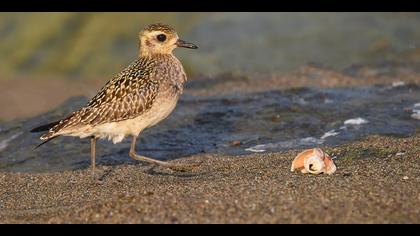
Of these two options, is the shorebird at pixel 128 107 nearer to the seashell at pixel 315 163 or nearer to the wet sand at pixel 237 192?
the wet sand at pixel 237 192

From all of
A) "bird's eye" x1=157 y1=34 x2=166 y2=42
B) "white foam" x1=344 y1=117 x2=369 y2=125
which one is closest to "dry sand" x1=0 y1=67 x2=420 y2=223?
"white foam" x1=344 y1=117 x2=369 y2=125

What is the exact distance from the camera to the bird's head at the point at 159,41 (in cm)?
Answer: 975

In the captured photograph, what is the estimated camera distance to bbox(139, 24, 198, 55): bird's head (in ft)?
32.0

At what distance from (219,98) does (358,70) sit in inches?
144

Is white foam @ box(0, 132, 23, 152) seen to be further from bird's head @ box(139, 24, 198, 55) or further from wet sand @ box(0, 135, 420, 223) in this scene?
bird's head @ box(139, 24, 198, 55)

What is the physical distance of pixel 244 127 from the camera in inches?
440

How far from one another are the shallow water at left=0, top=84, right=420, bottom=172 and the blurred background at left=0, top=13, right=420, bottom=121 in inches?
131

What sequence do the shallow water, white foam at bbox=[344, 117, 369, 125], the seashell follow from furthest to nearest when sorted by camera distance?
white foam at bbox=[344, 117, 369, 125] → the shallow water → the seashell

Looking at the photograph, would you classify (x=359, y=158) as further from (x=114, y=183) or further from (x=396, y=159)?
(x=114, y=183)

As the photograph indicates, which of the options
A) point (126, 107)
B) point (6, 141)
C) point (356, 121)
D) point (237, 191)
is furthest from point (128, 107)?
point (356, 121)

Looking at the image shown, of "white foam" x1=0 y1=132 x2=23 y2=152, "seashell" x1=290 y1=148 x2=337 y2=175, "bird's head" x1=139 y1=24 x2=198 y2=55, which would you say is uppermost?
"bird's head" x1=139 y1=24 x2=198 y2=55

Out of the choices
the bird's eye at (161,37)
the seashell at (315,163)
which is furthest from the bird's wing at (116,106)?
the seashell at (315,163)

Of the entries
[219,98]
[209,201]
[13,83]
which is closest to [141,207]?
[209,201]

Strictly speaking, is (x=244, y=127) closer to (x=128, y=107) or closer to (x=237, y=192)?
(x=128, y=107)
